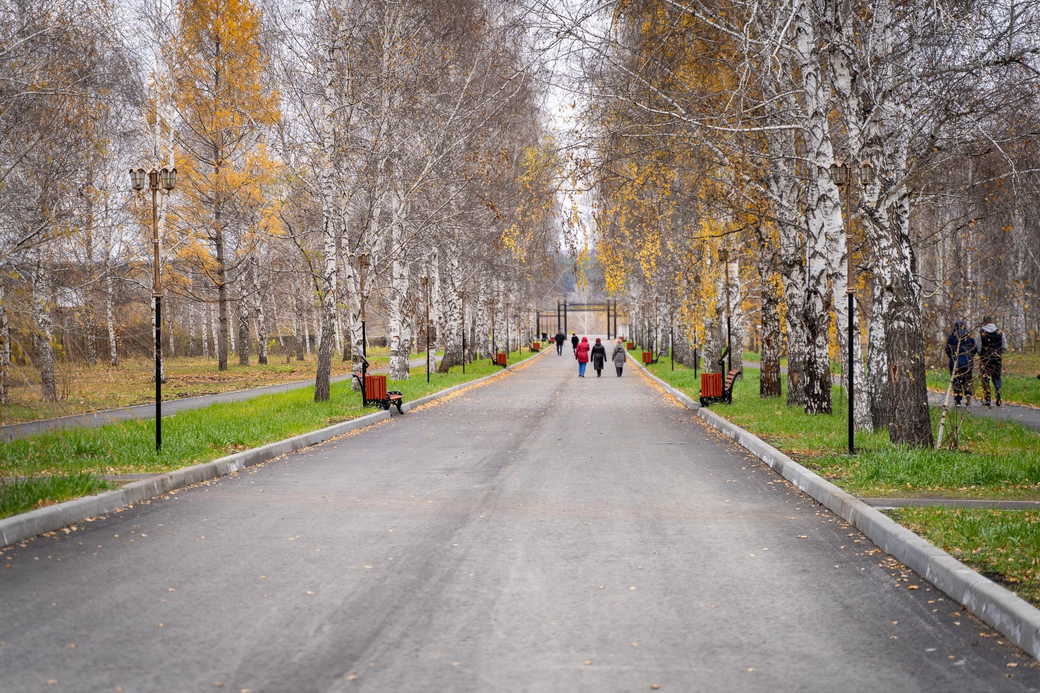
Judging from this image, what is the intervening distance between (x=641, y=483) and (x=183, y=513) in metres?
4.89

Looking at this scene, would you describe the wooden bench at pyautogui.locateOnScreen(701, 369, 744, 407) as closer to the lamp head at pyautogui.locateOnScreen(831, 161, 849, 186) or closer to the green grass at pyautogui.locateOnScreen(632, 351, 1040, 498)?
the green grass at pyautogui.locateOnScreen(632, 351, 1040, 498)

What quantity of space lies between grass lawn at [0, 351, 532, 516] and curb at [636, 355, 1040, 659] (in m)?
7.24

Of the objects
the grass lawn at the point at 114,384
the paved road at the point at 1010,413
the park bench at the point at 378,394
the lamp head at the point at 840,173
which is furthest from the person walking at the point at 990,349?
the grass lawn at the point at 114,384

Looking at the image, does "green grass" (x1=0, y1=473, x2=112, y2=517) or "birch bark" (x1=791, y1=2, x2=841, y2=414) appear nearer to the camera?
"green grass" (x1=0, y1=473, x2=112, y2=517)

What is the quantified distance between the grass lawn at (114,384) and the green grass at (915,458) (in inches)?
361

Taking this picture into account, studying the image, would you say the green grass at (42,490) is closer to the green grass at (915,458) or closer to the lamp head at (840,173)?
the green grass at (915,458)

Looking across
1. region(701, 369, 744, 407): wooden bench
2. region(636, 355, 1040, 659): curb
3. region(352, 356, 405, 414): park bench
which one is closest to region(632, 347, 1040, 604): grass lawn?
region(636, 355, 1040, 659): curb

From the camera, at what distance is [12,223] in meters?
19.5

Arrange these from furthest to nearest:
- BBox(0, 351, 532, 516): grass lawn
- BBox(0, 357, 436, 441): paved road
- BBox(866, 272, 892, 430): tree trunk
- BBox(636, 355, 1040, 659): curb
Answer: BBox(0, 357, 436, 441): paved road < BBox(866, 272, 892, 430): tree trunk < BBox(0, 351, 532, 516): grass lawn < BBox(636, 355, 1040, 659): curb

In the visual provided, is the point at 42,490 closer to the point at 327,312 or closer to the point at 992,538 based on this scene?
the point at 992,538

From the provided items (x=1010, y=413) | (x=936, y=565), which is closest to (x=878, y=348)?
(x=936, y=565)

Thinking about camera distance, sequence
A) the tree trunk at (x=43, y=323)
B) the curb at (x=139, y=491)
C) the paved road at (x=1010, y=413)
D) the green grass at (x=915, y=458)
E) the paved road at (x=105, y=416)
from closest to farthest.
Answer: the curb at (x=139, y=491) < the green grass at (x=915, y=458) < the tree trunk at (x=43, y=323) < the paved road at (x=105, y=416) < the paved road at (x=1010, y=413)

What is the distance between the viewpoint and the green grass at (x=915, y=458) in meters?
9.34

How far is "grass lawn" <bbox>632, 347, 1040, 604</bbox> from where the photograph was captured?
6371 millimetres
